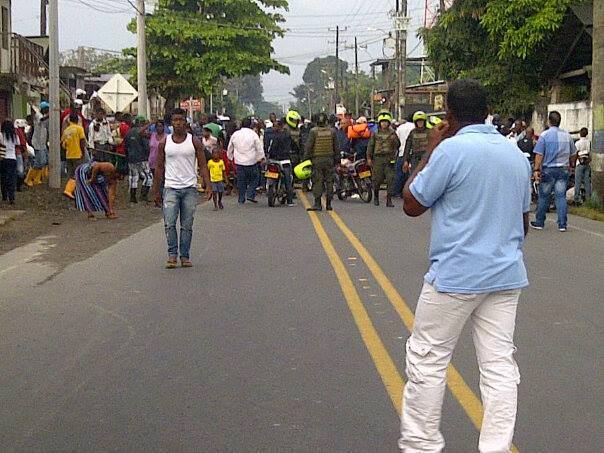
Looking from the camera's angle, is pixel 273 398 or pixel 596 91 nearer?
pixel 273 398

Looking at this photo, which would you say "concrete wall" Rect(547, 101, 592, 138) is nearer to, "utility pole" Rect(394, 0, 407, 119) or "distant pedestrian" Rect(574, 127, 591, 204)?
"distant pedestrian" Rect(574, 127, 591, 204)

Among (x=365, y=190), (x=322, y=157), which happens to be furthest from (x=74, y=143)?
(x=365, y=190)

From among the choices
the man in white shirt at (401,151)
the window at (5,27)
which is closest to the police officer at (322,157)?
the man in white shirt at (401,151)

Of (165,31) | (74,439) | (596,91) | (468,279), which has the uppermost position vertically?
(165,31)

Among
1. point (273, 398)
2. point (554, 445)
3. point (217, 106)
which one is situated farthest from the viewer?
point (217, 106)

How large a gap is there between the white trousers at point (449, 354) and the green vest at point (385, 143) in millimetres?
16239

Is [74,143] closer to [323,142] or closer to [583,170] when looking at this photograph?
[323,142]

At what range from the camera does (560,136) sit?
15625 millimetres

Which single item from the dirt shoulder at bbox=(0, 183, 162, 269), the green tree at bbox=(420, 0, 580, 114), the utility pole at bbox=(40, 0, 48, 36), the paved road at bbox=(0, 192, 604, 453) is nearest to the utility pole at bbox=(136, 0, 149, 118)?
the green tree at bbox=(420, 0, 580, 114)

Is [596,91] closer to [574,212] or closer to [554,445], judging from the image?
[574,212]

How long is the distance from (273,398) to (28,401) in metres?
1.48

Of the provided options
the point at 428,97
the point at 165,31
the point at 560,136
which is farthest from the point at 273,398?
the point at 428,97

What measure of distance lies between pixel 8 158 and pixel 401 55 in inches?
1150

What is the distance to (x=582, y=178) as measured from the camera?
20422mm
